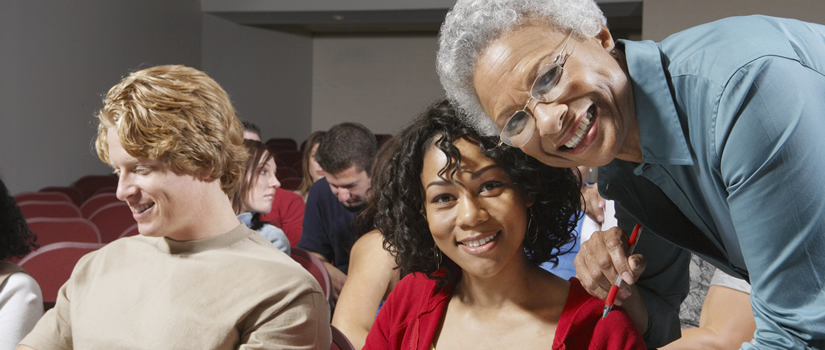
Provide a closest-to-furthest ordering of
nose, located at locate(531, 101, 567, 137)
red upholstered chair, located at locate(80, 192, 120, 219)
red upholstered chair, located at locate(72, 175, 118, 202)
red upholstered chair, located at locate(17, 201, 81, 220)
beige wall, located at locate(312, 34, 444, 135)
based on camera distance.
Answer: nose, located at locate(531, 101, 567, 137)
red upholstered chair, located at locate(17, 201, 81, 220)
red upholstered chair, located at locate(80, 192, 120, 219)
red upholstered chair, located at locate(72, 175, 118, 202)
beige wall, located at locate(312, 34, 444, 135)

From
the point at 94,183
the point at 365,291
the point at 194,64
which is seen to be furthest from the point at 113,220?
the point at 194,64

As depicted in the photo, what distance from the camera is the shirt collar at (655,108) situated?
0.96 meters

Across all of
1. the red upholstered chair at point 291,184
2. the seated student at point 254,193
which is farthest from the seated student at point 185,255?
the red upholstered chair at point 291,184

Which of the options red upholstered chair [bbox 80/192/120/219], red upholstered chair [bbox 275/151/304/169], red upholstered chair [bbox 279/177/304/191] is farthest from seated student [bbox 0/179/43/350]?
red upholstered chair [bbox 275/151/304/169]

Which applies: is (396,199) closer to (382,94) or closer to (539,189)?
(539,189)

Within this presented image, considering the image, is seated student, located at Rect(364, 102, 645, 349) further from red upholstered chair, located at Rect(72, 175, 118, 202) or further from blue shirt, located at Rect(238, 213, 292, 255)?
red upholstered chair, located at Rect(72, 175, 118, 202)

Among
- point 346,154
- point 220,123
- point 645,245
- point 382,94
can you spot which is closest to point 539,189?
point 645,245

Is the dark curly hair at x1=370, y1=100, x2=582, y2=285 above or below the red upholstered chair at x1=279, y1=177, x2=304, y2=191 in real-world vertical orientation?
above

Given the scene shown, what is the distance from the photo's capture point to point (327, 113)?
46.8 feet

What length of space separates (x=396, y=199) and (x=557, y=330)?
1.45 feet

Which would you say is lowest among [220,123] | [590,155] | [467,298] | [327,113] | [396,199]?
[327,113]

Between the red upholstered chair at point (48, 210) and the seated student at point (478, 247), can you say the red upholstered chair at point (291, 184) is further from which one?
the seated student at point (478, 247)

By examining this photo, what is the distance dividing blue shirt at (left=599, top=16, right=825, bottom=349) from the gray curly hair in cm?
9

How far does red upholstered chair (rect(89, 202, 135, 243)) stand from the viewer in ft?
13.5
